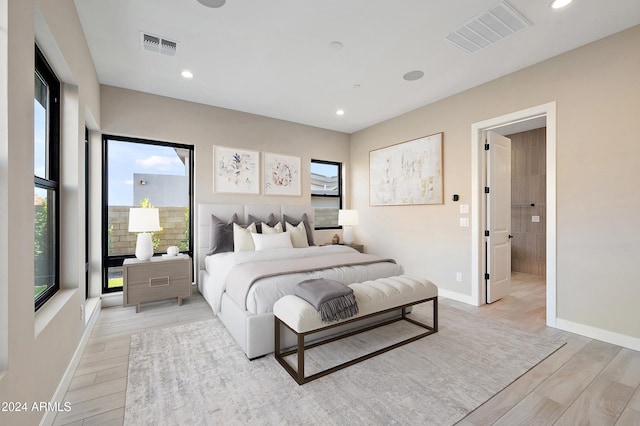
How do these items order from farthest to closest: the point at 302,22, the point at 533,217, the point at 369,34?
the point at 533,217 < the point at 369,34 < the point at 302,22

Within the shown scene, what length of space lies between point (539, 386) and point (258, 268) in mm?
2387

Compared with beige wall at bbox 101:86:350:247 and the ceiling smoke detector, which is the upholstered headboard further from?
the ceiling smoke detector

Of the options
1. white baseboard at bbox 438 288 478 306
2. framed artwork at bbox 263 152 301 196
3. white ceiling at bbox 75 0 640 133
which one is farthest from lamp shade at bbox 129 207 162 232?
white baseboard at bbox 438 288 478 306

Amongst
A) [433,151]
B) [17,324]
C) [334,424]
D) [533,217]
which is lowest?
[334,424]

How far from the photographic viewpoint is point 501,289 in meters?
3.92

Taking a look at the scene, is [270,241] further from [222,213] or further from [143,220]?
[143,220]

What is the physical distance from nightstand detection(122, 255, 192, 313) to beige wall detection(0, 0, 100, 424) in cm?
113

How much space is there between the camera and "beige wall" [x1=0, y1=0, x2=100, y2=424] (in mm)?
1192

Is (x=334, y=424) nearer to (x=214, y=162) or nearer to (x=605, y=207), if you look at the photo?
(x=605, y=207)

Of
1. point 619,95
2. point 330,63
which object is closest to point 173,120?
point 330,63

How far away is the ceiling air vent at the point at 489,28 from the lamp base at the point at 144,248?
405cm

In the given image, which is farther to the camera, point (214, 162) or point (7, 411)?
point (214, 162)

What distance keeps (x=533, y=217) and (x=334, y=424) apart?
5578mm

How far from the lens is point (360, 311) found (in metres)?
2.30
